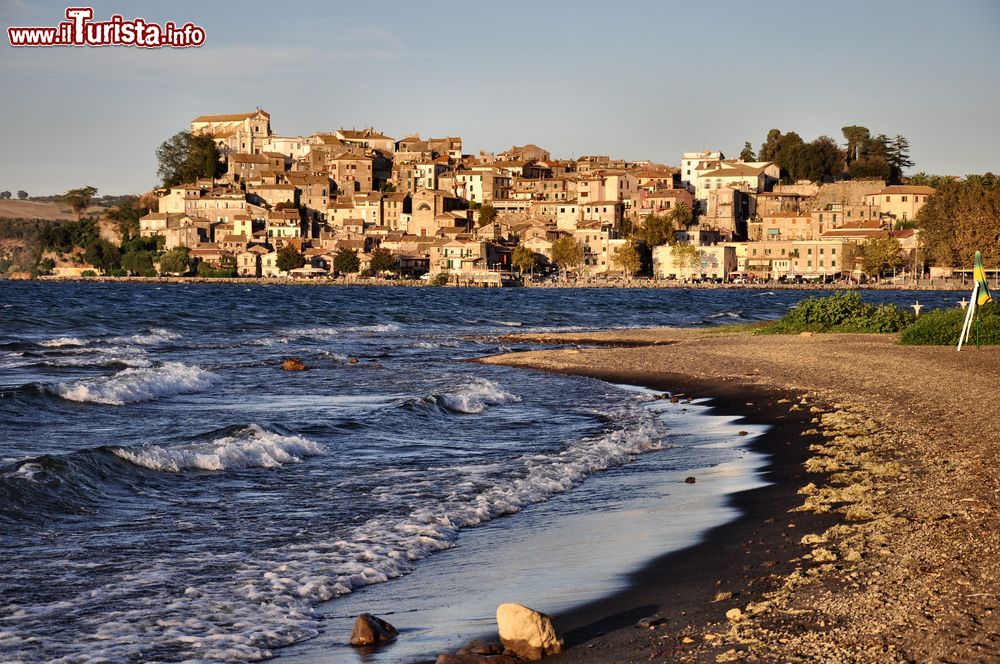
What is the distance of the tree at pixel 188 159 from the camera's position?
181 m

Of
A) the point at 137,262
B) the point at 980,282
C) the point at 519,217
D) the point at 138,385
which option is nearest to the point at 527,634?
the point at 138,385

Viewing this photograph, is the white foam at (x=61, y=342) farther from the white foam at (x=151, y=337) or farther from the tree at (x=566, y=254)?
the tree at (x=566, y=254)

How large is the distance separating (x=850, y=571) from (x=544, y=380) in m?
20.0

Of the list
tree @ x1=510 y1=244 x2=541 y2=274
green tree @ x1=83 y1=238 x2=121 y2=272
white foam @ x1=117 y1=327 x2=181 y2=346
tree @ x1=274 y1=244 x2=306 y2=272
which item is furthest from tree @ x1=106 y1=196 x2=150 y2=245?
white foam @ x1=117 y1=327 x2=181 y2=346

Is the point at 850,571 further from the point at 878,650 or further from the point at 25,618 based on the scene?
the point at 25,618

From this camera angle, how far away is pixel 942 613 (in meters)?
6.48

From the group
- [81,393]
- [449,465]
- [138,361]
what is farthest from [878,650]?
[138,361]

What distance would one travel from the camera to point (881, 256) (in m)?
133

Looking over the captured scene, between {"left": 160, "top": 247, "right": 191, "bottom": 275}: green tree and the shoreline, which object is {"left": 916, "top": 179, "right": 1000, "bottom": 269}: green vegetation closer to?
the shoreline

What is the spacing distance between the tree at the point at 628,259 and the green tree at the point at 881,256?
93.8 ft

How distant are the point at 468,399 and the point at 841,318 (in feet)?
61.9

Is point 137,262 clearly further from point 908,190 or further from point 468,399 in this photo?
point 468,399

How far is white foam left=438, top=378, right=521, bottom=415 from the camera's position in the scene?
2156 cm

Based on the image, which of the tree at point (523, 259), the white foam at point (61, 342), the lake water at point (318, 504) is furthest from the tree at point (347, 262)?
the lake water at point (318, 504)
